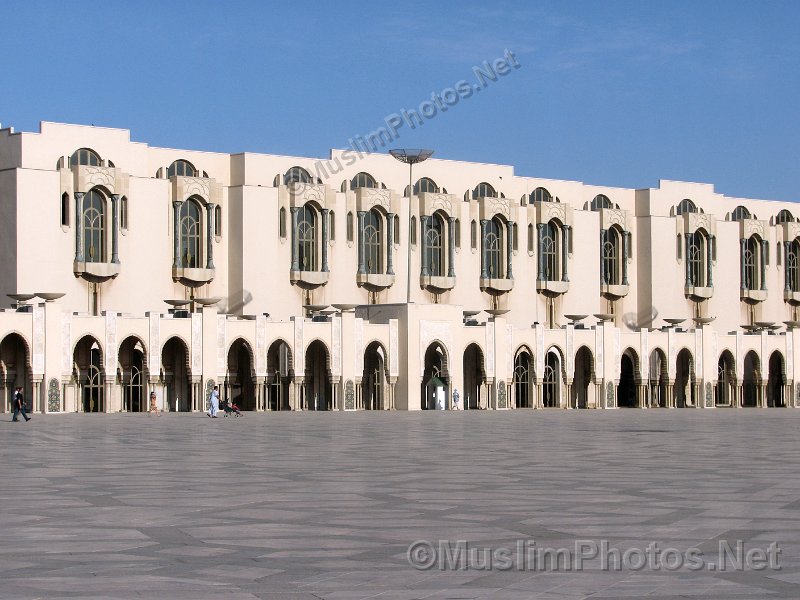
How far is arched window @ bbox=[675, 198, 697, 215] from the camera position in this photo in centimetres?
8594

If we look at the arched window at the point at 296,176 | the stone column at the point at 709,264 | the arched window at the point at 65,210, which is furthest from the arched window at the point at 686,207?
the arched window at the point at 65,210

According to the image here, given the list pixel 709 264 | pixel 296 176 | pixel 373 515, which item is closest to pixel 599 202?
pixel 709 264

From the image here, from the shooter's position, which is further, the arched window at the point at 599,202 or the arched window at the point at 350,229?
the arched window at the point at 599,202

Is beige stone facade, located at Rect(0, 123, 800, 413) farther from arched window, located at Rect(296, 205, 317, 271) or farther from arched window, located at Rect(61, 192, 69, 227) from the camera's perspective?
arched window, located at Rect(61, 192, 69, 227)

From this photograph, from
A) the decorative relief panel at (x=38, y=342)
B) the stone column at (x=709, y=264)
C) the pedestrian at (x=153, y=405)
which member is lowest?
the pedestrian at (x=153, y=405)

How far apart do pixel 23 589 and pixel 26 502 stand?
678 cm

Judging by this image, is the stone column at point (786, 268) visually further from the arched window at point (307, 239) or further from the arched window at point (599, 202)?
the arched window at point (307, 239)

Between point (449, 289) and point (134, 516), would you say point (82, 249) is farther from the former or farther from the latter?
point (134, 516)

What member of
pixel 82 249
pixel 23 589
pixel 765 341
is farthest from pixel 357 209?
pixel 23 589

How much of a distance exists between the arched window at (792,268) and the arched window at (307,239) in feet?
118

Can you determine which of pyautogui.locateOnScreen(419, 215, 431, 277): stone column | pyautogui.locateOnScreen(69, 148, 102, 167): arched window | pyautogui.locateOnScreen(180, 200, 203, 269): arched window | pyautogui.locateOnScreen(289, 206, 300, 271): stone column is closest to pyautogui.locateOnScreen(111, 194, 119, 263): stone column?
pyautogui.locateOnScreen(69, 148, 102, 167): arched window

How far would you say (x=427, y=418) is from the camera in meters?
51.8

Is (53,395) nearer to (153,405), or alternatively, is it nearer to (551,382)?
(153,405)

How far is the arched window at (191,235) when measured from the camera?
217 feet
